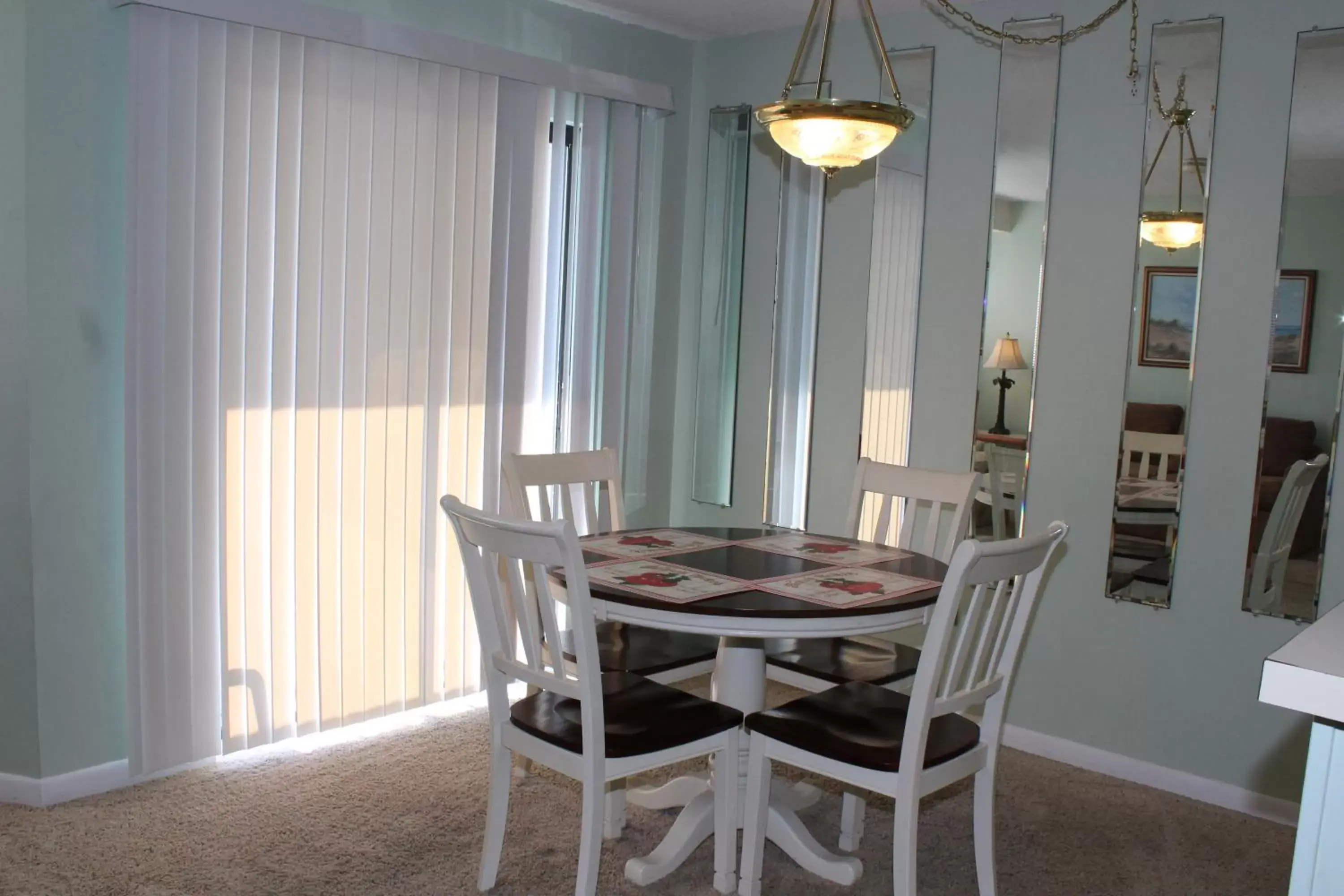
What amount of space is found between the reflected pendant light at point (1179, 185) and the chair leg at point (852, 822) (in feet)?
6.25

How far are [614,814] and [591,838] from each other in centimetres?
66

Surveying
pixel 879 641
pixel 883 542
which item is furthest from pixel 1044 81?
pixel 879 641

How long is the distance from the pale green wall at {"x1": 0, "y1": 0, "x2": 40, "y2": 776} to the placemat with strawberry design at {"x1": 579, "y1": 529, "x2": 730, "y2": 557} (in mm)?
1476

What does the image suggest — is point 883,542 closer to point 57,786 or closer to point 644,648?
point 644,648

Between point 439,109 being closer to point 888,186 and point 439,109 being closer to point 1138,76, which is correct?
point 888,186

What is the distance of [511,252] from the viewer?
3.97m

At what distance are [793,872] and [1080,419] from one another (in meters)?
1.74

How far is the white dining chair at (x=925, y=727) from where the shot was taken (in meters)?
2.33

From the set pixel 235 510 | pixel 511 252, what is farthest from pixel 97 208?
pixel 511 252

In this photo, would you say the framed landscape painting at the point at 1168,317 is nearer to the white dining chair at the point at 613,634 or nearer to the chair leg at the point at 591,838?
the white dining chair at the point at 613,634

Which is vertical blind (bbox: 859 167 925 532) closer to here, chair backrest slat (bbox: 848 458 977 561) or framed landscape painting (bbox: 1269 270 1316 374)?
chair backrest slat (bbox: 848 458 977 561)

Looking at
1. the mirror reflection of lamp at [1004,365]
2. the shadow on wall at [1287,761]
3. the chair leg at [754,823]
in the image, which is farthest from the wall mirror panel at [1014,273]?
the chair leg at [754,823]

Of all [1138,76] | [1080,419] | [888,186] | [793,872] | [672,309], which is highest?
[1138,76]

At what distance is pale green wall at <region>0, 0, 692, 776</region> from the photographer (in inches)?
114
